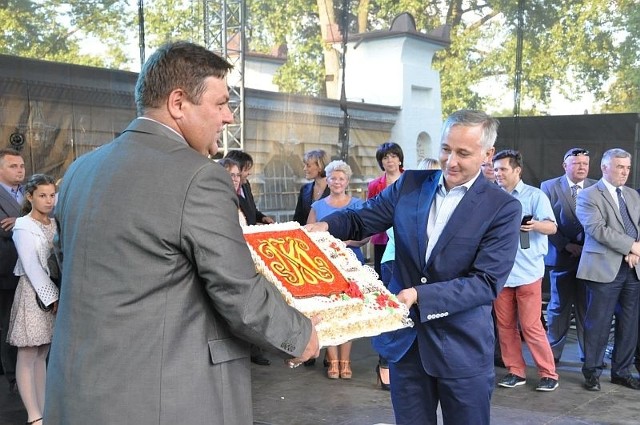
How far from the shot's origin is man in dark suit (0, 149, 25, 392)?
5.15m

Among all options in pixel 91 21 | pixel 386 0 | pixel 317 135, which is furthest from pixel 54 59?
pixel 386 0

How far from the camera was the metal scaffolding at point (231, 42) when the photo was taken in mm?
7840

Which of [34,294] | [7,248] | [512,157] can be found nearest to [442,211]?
[34,294]

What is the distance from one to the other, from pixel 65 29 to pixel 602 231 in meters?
4.86

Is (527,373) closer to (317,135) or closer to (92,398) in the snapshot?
(317,135)

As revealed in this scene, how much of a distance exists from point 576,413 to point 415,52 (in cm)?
577

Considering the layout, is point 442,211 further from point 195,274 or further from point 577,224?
point 577,224

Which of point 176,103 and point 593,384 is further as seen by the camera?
point 593,384

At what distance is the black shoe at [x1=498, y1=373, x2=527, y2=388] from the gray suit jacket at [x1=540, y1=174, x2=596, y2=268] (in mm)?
1176

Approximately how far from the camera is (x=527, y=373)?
6.08 metres

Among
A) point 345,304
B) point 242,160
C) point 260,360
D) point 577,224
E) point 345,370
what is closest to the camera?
point 345,304

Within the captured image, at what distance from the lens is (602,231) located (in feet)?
18.1

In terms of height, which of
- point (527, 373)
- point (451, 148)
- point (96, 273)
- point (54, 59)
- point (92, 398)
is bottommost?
point (527, 373)

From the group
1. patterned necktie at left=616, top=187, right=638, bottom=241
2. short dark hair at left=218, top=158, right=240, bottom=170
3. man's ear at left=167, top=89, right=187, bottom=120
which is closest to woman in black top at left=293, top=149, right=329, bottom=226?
short dark hair at left=218, top=158, right=240, bottom=170
